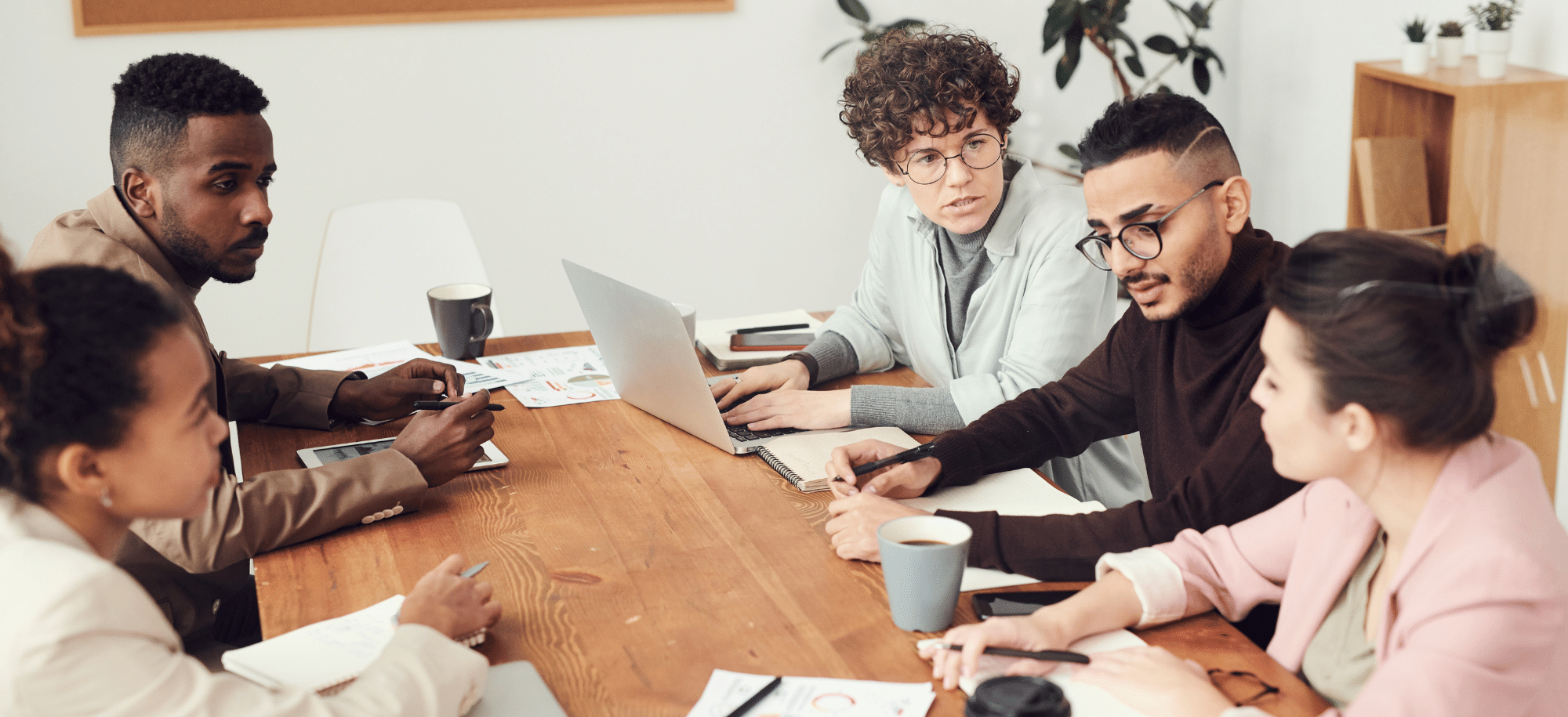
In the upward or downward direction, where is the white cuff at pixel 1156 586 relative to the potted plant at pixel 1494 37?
downward

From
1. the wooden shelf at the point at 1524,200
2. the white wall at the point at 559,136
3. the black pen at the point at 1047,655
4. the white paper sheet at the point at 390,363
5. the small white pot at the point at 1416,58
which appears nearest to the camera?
the black pen at the point at 1047,655

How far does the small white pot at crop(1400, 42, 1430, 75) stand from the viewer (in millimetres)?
2689

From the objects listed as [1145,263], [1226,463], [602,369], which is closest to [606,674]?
[1226,463]

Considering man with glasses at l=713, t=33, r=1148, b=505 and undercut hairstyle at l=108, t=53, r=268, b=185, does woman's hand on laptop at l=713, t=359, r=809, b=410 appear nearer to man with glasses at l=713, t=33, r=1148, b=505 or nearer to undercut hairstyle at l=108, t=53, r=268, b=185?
man with glasses at l=713, t=33, r=1148, b=505

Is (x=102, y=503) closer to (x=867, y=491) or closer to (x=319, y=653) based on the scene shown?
(x=319, y=653)

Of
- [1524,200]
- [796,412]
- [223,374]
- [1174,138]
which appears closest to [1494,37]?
[1524,200]

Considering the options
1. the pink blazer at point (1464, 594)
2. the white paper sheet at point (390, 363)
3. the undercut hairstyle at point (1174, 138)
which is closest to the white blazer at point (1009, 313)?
the undercut hairstyle at point (1174, 138)

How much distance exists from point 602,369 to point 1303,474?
4.12 feet

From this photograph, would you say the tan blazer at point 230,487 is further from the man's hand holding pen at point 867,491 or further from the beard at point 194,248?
the man's hand holding pen at point 867,491

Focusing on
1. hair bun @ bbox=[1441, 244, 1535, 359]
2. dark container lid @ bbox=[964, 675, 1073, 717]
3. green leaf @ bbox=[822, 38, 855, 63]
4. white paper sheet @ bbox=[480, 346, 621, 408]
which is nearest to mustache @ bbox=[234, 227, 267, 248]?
white paper sheet @ bbox=[480, 346, 621, 408]

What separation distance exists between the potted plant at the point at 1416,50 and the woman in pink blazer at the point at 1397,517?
6.74 feet

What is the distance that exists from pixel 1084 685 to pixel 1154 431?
2.14ft

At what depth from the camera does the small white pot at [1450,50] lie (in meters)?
2.71

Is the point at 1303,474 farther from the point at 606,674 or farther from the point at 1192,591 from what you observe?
the point at 606,674
